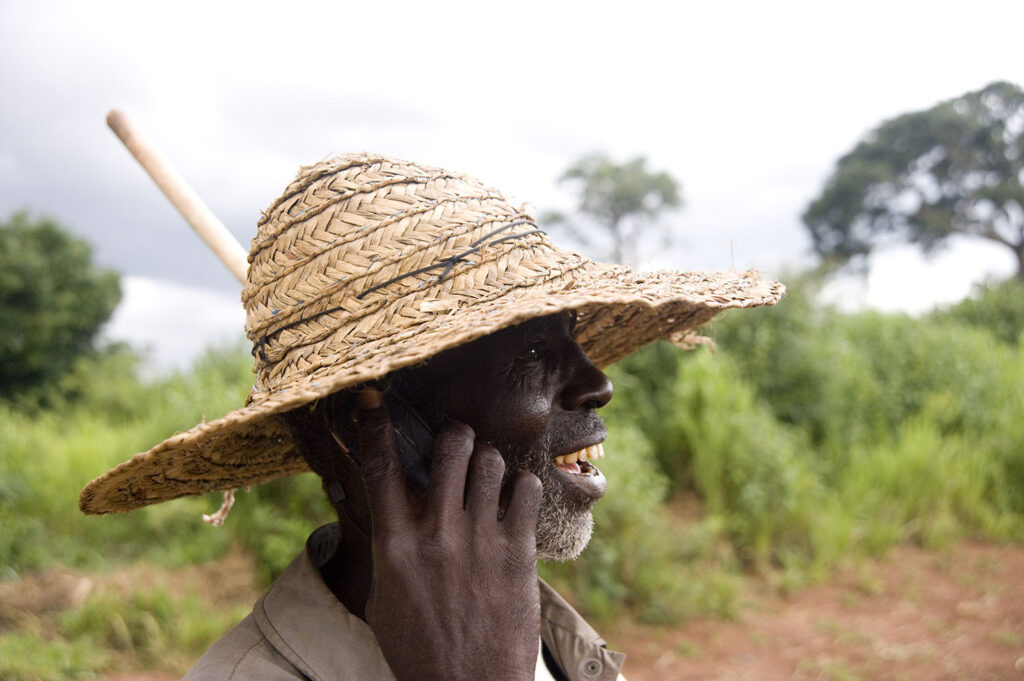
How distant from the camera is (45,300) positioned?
43.3 feet

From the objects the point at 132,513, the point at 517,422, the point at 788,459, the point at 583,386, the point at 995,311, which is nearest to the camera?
the point at 517,422

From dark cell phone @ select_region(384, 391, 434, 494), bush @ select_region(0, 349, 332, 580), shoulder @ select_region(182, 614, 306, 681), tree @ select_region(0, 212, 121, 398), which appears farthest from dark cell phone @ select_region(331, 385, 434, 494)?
tree @ select_region(0, 212, 121, 398)

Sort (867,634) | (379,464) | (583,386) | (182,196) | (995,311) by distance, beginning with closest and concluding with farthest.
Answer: (379,464) → (583,386) → (182,196) → (867,634) → (995,311)

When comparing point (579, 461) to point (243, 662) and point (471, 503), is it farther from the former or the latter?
point (243, 662)

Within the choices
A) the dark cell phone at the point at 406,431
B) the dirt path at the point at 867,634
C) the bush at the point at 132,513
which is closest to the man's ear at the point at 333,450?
the dark cell phone at the point at 406,431

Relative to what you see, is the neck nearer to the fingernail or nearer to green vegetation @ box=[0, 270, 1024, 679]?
the fingernail

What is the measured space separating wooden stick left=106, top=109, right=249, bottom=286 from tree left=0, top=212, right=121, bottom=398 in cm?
1142

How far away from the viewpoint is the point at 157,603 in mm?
4867

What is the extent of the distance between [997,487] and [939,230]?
98.7 ft

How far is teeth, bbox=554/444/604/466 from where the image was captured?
1931 mm

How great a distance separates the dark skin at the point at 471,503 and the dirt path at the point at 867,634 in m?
4.06

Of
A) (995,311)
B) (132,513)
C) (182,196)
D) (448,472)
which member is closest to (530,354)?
(448,472)

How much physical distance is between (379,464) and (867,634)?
5738mm

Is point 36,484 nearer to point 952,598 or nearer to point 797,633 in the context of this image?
point 797,633
